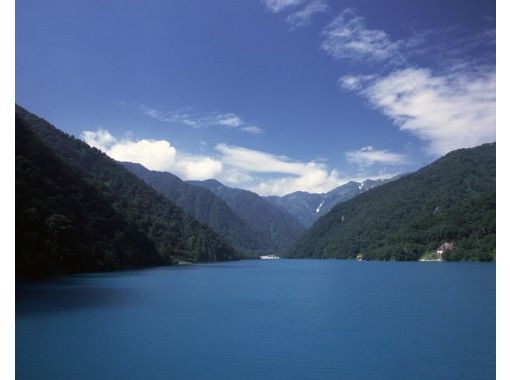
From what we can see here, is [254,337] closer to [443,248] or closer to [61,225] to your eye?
[61,225]

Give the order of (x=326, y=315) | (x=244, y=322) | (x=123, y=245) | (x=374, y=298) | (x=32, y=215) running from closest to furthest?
(x=244, y=322) < (x=326, y=315) < (x=374, y=298) < (x=32, y=215) < (x=123, y=245)

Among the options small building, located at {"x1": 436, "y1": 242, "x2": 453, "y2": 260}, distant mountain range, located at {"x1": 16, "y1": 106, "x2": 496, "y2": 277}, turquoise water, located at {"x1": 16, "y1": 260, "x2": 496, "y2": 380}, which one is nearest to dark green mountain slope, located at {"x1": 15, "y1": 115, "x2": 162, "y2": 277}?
distant mountain range, located at {"x1": 16, "y1": 106, "x2": 496, "y2": 277}

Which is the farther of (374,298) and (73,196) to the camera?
(73,196)

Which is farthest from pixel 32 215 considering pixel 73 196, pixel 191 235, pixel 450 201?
pixel 450 201

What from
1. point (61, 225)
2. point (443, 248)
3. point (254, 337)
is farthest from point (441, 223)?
point (254, 337)

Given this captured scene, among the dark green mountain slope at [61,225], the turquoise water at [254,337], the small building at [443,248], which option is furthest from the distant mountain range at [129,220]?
the turquoise water at [254,337]
